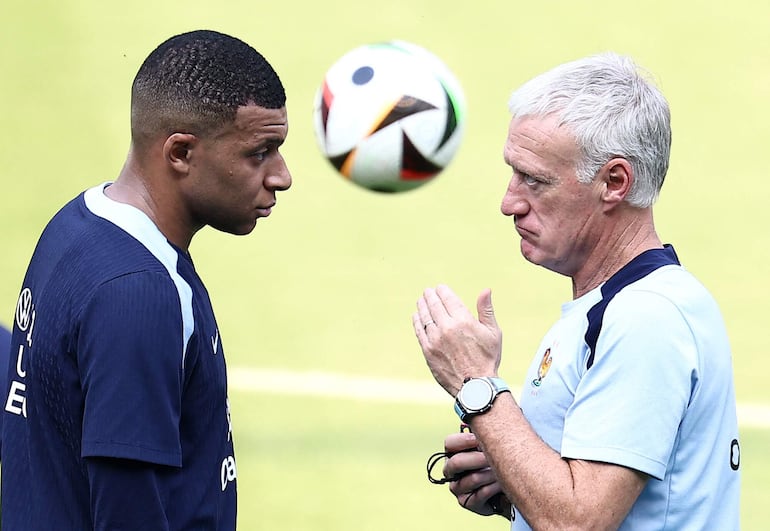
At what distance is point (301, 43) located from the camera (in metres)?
10.7

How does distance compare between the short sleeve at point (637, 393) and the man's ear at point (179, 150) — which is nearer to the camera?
the short sleeve at point (637, 393)

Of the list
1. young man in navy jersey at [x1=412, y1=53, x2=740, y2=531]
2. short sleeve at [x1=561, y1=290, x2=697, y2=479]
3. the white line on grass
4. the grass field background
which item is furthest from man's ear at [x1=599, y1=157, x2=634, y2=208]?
the white line on grass

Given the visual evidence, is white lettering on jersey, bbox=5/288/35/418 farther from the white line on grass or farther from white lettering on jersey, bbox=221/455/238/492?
the white line on grass

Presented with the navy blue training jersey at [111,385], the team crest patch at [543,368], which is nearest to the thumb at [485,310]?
the team crest patch at [543,368]

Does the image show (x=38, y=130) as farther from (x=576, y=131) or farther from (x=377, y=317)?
(x=576, y=131)

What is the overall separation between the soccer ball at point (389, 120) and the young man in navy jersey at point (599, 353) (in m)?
0.79

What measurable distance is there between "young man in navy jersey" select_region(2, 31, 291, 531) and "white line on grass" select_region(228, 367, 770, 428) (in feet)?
13.0

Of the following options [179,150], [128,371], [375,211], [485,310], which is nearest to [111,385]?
[128,371]

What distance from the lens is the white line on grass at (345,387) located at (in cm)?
754

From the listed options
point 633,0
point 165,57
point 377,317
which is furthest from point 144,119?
point 633,0

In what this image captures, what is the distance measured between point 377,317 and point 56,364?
5.13 m

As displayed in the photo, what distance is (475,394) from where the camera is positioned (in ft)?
11.1

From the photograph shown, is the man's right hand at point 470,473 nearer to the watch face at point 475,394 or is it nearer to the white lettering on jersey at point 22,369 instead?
the watch face at point 475,394

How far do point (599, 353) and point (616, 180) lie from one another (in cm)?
55
